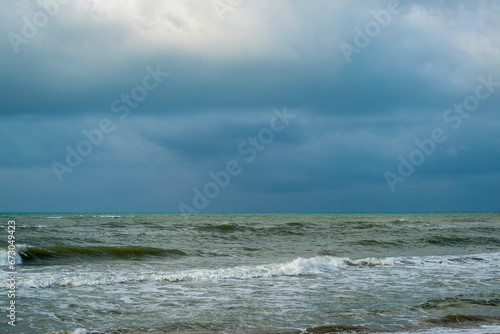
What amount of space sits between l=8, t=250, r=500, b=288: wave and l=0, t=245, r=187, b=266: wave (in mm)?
4894

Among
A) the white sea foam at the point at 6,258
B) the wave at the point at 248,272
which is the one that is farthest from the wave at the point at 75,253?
the wave at the point at 248,272

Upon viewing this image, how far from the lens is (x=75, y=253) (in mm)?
20375

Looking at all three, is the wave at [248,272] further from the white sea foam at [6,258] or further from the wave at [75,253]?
the wave at [75,253]

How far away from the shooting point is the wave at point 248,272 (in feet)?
43.5

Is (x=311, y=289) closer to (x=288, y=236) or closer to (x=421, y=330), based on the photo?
(x=421, y=330)

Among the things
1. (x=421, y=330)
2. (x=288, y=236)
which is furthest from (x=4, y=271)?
(x=288, y=236)

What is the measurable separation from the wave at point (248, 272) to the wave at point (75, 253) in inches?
193

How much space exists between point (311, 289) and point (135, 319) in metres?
5.57

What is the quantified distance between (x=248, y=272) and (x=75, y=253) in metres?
9.87

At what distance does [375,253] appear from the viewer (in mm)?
23172

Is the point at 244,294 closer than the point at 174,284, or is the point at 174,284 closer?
the point at 244,294

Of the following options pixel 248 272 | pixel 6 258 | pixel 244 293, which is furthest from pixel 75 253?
pixel 244 293

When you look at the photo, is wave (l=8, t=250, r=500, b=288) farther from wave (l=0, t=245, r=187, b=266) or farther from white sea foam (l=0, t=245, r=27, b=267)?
wave (l=0, t=245, r=187, b=266)

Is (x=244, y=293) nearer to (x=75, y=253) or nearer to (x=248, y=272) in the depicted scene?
(x=248, y=272)
